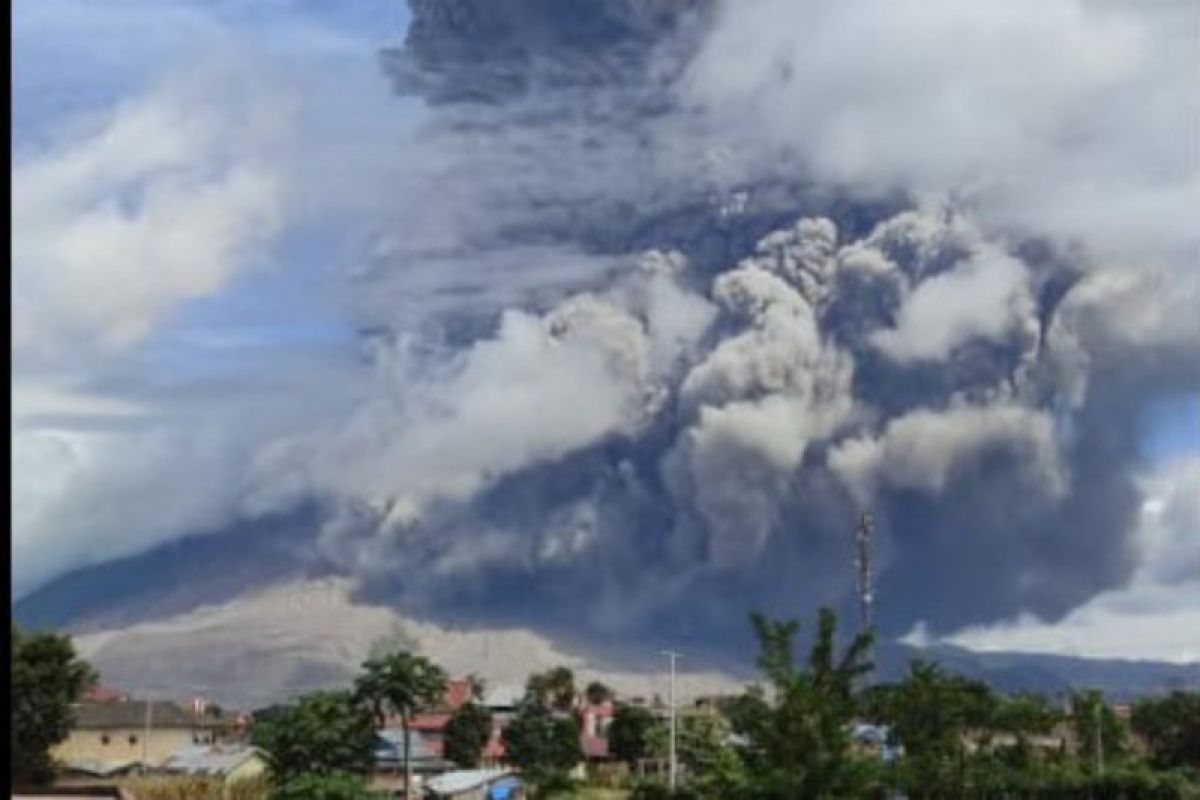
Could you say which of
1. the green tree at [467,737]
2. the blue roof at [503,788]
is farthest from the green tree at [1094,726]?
the green tree at [467,737]

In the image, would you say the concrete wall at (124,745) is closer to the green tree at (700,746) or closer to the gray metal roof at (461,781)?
the gray metal roof at (461,781)

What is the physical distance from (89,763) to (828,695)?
25.3 meters

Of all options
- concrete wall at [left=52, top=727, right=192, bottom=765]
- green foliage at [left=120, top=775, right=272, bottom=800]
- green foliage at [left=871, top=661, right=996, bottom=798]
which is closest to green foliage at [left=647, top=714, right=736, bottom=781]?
green foliage at [left=871, top=661, right=996, bottom=798]

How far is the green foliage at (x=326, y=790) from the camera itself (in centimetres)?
1680

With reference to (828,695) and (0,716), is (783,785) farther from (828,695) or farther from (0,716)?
(0,716)

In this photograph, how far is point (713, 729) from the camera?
26344 mm

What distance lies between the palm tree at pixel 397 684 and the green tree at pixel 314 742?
5.13 ft

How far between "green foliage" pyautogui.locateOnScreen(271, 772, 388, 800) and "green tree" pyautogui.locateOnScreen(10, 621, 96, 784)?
2683 millimetres

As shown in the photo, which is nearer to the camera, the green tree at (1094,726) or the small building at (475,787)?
the green tree at (1094,726)

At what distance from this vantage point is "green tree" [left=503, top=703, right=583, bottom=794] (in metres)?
28.2

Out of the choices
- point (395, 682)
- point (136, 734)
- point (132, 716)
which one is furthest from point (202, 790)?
point (132, 716)

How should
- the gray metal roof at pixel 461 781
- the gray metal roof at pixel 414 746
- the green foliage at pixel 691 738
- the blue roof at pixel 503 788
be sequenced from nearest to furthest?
the green foliage at pixel 691 738, the blue roof at pixel 503 788, the gray metal roof at pixel 461 781, the gray metal roof at pixel 414 746

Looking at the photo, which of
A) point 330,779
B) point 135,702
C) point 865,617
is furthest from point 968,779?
point 135,702

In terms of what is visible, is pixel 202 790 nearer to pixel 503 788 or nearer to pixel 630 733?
pixel 503 788
